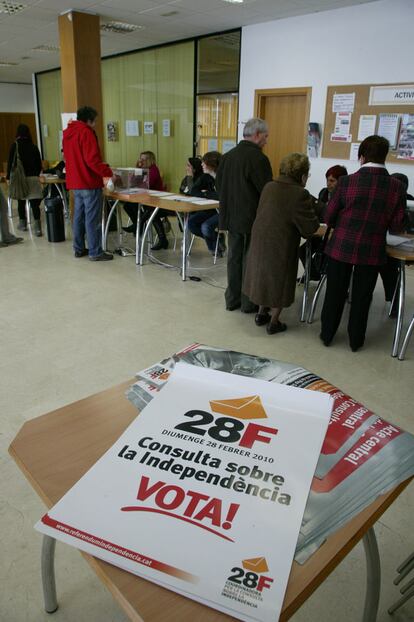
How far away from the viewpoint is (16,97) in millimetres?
14953

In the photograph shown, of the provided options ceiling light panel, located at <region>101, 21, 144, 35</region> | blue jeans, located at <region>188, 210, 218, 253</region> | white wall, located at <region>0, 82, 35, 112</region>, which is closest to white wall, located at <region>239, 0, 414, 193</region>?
ceiling light panel, located at <region>101, 21, 144, 35</region>

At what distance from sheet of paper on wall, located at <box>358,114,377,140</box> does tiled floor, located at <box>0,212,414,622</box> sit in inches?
83.4

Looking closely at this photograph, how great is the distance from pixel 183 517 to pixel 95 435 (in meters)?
0.26

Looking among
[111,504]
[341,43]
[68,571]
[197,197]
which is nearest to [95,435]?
[111,504]

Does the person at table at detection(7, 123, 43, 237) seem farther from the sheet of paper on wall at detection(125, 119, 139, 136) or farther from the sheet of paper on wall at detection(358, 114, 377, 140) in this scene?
the sheet of paper on wall at detection(358, 114, 377, 140)

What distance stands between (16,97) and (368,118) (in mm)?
13199

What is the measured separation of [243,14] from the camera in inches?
240

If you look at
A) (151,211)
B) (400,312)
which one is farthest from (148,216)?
(400,312)

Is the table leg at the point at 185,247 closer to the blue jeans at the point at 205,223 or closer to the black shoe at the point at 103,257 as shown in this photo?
the blue jeans at the point at 205,223

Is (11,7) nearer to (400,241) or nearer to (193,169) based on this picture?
(193,169)

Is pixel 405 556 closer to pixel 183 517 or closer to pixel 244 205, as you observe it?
pixel 183 517

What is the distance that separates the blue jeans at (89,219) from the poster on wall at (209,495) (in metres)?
4.65

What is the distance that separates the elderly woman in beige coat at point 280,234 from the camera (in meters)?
3.02

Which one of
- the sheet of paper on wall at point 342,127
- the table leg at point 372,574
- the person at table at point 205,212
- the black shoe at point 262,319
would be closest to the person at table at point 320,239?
the black shoe at point 262,319
